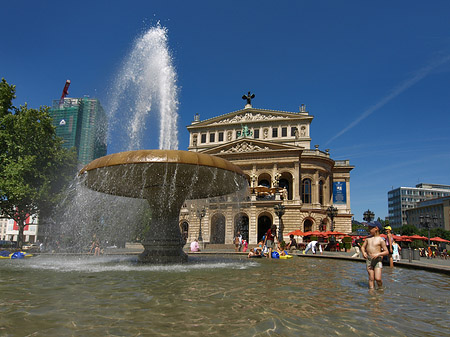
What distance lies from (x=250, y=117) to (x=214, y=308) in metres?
45.6

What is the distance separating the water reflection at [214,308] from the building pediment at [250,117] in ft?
137

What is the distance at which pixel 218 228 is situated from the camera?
42750mm

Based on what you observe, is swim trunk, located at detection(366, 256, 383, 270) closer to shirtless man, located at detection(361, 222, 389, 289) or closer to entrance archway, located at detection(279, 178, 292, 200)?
shirtless man, located at detection(361, 222, 389, 289)

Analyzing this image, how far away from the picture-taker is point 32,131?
23781 millimetres

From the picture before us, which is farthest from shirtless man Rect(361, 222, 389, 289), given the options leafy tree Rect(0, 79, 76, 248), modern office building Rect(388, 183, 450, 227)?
modern office building Rect(388, 183, 450, 227)

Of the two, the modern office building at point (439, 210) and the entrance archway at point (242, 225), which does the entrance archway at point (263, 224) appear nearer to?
the entrance archway at point (242, 225)

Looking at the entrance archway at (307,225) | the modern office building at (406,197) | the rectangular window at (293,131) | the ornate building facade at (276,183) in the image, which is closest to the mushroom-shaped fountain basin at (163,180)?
the ornate building facade at (276,183)

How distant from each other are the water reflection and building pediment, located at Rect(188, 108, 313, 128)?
Answer: 4176 cm

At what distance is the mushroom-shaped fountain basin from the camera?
338 inches

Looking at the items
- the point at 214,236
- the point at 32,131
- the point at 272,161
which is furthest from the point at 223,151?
the point at 32,131

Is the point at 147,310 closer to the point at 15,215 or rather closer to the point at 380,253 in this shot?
the point at 380,253

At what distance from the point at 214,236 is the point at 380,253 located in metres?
36.6

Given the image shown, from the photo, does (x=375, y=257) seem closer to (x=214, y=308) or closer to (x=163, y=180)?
(x=214, y=308)

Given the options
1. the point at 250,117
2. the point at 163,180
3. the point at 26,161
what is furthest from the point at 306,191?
the point at 163,180
